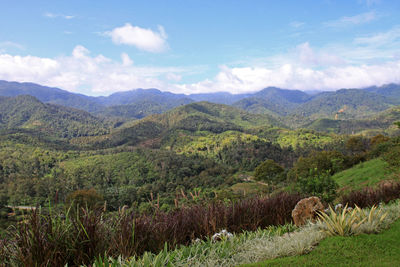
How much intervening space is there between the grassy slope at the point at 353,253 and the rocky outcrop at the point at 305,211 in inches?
64.2

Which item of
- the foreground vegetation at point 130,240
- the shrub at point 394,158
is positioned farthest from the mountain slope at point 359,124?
the foreground vegetation at point 130,240

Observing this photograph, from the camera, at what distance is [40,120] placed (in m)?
156

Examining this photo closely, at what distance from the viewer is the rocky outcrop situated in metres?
4.88

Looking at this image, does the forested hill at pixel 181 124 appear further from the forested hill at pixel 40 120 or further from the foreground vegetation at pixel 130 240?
the foreground vegetation at pixel 130 240

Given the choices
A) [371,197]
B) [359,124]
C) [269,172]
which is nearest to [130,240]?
[371,197]

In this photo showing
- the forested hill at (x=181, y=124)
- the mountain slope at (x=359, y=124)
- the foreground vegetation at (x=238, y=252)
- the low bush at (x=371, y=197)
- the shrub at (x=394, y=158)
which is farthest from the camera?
the mountain slope at (x=359, y=124)

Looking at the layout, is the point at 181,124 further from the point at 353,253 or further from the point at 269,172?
the point at 353,253

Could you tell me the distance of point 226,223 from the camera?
176 inches

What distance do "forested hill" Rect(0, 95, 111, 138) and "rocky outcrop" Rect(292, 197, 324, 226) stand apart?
144163 millimetres

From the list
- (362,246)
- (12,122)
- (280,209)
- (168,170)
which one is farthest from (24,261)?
(12,122)

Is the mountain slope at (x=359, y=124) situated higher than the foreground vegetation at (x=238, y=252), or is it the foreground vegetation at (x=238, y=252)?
the mountain slope at (x=359, y=124)

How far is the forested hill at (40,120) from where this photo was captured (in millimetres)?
144750

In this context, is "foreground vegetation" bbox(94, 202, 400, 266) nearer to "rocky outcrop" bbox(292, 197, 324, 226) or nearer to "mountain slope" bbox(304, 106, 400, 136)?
"rocky outcrop" bbox(292, 197, 324, 226)

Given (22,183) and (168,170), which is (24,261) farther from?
(168,170)
